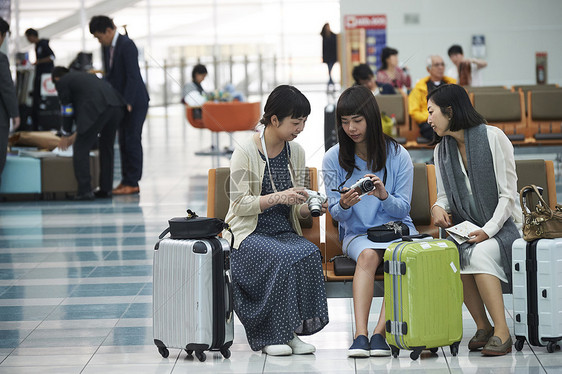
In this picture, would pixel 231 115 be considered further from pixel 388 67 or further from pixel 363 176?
pixel 363 176

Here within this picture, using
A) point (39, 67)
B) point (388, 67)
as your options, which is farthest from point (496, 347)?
point (39, 67)

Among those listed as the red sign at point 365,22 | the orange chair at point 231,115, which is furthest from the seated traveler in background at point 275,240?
the red sign at point 365,22

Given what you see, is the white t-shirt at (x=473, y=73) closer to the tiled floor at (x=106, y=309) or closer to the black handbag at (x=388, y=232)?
the tiled floor at (x=106, y=309)

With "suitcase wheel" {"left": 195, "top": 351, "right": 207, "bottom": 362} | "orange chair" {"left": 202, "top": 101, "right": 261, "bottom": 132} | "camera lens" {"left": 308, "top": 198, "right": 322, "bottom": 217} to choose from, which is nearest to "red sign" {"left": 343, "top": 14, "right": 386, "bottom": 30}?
"orange chair" {"left": 202, "top": 101, "right": 261, "bottom": 132}

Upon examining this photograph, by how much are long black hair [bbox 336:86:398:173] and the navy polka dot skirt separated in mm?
490

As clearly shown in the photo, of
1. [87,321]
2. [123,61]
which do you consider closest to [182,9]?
[123,61]

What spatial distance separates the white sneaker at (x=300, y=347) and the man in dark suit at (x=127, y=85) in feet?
19.5

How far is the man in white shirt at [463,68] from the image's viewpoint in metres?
13.4

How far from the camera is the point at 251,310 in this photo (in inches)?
160

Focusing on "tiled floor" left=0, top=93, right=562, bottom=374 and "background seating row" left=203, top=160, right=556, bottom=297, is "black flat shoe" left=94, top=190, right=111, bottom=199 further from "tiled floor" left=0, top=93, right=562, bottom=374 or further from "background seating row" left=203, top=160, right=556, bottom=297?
"background seating row" left=203, top=160, right=556, bottom=297

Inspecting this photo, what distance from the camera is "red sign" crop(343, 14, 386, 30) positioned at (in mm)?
19672

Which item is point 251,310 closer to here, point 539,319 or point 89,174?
point 539,319

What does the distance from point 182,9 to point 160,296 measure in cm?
2180

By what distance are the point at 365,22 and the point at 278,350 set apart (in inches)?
650
